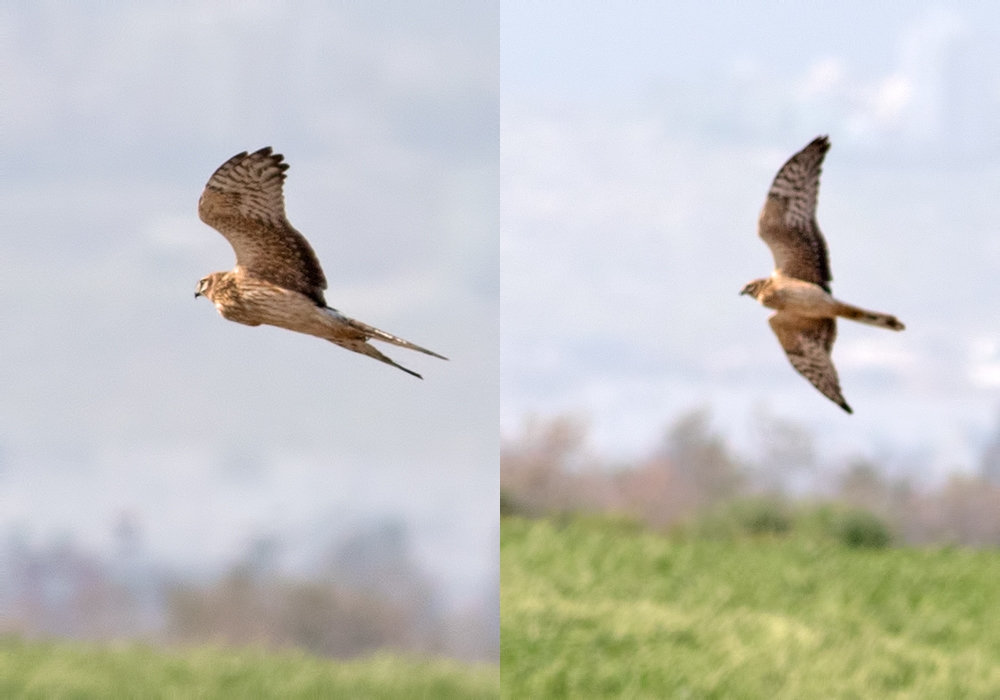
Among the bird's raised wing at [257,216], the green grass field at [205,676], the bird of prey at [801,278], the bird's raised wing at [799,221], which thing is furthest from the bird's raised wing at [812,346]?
the green grass field at [205,676]

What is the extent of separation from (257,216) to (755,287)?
290 centimetres

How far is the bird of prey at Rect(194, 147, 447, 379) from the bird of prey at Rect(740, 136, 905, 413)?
8.79 feet

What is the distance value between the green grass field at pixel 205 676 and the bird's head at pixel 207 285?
9.91 meters

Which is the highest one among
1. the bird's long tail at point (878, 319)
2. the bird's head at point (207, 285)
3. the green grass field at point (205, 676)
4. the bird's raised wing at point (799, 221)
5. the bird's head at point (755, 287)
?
the bird's raised wing at point (799, 221)

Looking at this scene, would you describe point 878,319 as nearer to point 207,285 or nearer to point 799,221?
point 799,221

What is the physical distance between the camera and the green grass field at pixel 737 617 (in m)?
14.1

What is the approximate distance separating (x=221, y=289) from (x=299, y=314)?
0.39m

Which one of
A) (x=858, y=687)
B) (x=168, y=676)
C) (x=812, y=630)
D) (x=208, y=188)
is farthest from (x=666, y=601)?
(x=208, y=188)

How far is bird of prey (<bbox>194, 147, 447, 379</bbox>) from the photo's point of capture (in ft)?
12.8

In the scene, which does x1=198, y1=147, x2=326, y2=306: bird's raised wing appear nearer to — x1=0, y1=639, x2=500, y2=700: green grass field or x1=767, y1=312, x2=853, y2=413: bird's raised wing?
x1=767, y1=312, x2=853, y2=413: bird's raised wing

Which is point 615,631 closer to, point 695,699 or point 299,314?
point 695,699

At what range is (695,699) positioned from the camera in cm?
1368

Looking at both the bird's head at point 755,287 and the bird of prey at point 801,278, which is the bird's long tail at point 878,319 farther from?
the bird's head at point 755,287

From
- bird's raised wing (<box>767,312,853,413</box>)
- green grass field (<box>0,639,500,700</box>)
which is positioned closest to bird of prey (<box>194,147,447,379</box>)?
bird's raised wing (<box>767,312,853,413</box>)
